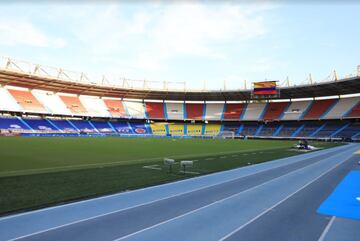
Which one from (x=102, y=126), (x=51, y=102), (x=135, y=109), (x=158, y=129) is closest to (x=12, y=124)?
(x=51, y=102)

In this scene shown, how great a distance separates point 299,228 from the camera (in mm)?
5523

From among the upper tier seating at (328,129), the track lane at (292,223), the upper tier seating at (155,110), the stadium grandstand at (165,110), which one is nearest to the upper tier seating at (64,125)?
the stadium grandstand at (165,110)

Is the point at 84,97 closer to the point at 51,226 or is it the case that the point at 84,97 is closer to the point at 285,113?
the point at 285,113

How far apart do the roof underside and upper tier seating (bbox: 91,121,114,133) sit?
8604 millimetres

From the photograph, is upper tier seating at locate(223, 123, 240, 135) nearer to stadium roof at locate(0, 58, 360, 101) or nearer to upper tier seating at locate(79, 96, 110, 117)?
stadium roof at locate(0, 58, 360, 101)

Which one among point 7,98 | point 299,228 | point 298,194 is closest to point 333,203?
point 298,194

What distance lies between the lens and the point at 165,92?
2734 inches

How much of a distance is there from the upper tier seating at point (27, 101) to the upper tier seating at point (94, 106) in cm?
1093

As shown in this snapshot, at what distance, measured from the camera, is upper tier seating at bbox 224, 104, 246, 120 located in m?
69.4

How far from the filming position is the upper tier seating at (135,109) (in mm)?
69456

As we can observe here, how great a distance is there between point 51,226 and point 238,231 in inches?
153

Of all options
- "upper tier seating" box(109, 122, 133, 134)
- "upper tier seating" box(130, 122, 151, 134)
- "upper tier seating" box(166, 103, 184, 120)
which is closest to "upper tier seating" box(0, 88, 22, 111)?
"upper tier seating" box(109, 122, 133, 134)

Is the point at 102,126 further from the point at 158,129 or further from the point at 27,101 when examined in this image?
the point at 27,101

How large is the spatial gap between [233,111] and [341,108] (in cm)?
2563
